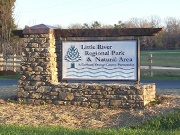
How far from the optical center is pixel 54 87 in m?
12.9

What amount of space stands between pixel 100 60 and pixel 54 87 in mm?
1615

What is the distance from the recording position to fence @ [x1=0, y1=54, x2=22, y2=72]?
99.0ft

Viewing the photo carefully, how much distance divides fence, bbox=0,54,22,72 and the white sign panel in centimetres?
1695

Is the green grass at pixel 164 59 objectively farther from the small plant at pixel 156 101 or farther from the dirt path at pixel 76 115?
the dirt path at pixel 76 115

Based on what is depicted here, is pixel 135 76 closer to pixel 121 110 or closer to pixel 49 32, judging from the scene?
pixel 121 110

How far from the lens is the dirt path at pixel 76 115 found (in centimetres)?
1034

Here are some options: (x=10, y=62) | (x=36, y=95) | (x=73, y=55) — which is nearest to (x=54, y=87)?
(x=36, y=95)

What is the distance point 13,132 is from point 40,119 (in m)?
2.99

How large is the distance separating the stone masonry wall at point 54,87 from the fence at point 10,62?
1668 cm

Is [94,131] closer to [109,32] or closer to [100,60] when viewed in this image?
[100,60]

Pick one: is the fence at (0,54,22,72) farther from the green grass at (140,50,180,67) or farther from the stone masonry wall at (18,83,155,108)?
the stone masonry wall at (18,83,155,108)

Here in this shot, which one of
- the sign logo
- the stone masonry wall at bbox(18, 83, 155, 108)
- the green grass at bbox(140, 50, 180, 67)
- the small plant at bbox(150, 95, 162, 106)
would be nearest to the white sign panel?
the sign logo

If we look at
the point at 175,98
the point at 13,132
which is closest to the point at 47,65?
the point at 175,98

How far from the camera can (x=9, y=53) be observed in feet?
111
